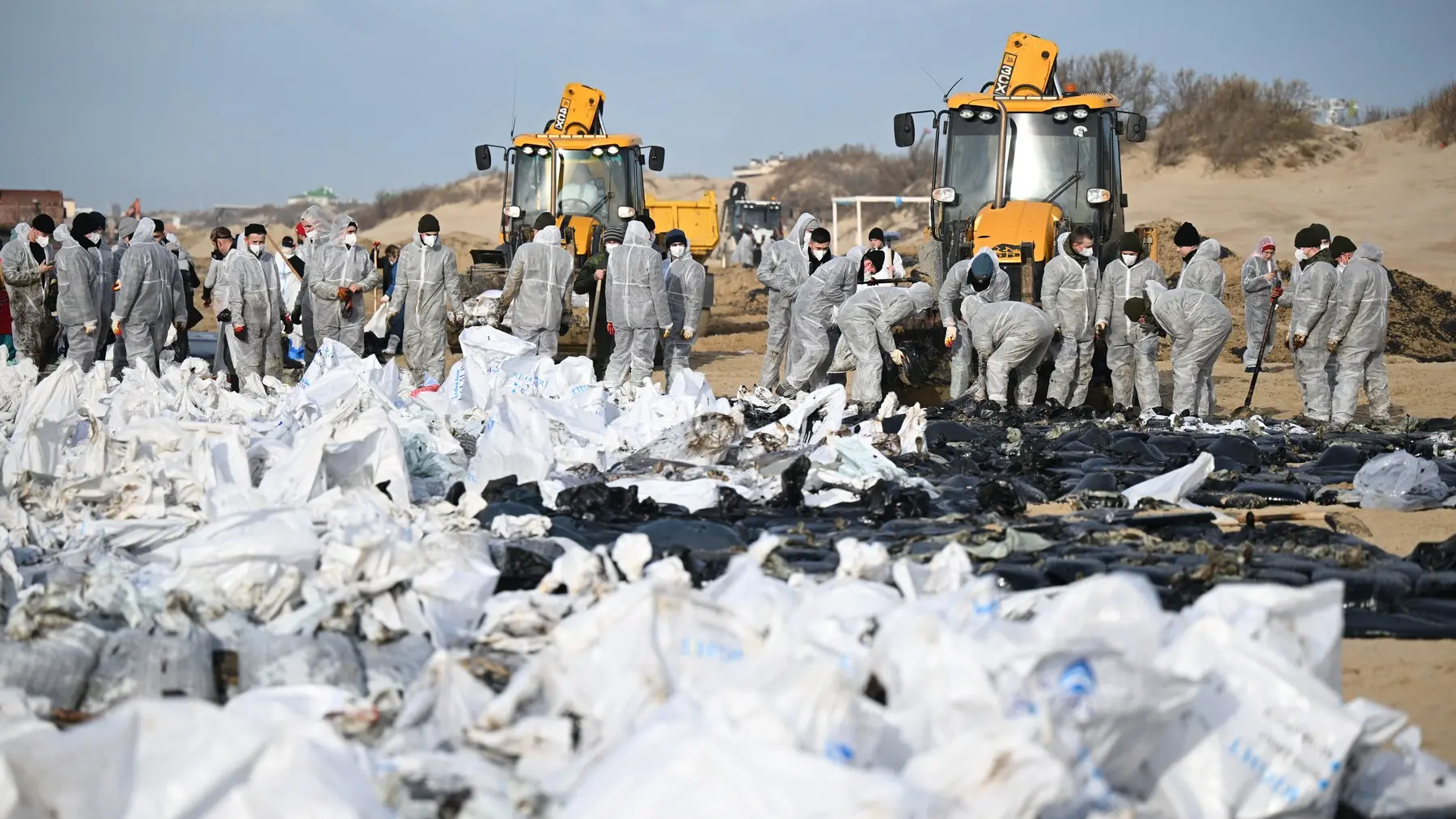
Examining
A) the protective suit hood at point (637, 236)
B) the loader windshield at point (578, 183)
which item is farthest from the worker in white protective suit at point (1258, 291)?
the loader windshield at point (578, 183)

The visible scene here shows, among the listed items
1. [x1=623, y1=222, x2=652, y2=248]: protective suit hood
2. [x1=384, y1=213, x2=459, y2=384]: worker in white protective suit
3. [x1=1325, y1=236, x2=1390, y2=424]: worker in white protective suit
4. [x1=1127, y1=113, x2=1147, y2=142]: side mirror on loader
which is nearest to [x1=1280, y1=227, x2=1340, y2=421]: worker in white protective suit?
[x1=1325, y1=236, x2=1390, y2=424]: worker in white protective suit

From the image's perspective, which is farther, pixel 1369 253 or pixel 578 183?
pixel 578 183

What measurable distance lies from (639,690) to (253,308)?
9.36m

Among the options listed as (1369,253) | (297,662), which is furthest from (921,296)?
(297,662)

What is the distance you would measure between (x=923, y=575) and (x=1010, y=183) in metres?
8.00

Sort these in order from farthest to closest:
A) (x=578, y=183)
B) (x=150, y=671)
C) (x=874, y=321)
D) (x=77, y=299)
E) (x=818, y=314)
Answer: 1. (x=578, y=183)
2. (x=77, y=299)
3. (x=818, y=314)
4. (x=874, y=321)
5. (x=150, y=671)

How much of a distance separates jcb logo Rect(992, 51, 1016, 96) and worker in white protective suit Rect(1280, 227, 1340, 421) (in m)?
3.07

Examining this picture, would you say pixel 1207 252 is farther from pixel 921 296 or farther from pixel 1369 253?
pixel 921 296

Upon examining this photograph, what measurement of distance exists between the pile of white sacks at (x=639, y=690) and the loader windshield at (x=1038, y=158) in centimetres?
798

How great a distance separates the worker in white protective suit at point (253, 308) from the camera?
11180 millimetres

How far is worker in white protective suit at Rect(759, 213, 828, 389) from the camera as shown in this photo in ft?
37.6

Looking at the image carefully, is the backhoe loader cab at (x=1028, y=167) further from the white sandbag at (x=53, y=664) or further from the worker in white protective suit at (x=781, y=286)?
the white sandbag at (x=53, y=664)

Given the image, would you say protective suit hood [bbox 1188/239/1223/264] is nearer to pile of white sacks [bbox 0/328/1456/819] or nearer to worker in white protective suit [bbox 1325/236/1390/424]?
worker in white protective suit [bbox 1325/236/1390/424]

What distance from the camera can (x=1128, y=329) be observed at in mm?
10461
